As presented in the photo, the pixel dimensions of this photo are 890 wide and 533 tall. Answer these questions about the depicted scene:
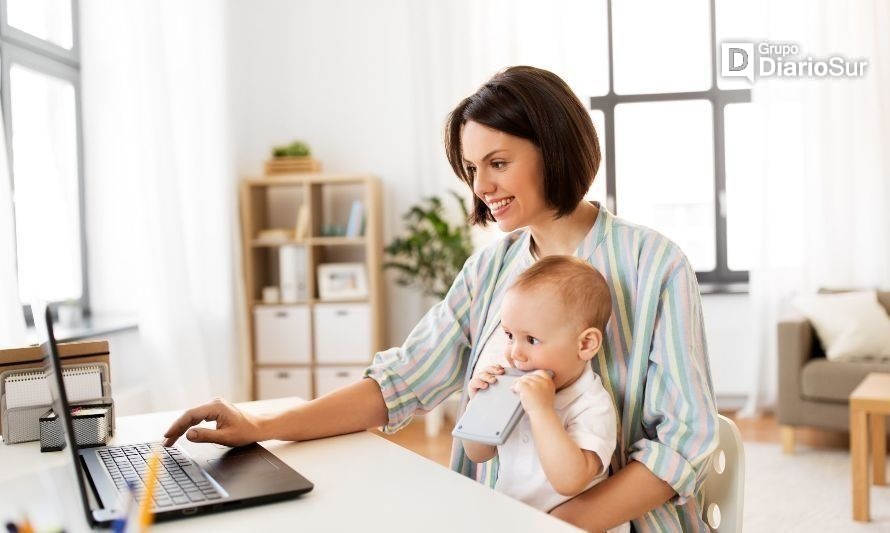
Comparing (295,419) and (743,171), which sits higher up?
(743,171)

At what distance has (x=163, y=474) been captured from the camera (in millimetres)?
1224

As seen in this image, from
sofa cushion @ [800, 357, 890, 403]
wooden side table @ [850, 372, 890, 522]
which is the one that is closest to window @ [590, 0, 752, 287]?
sofa cushion @ [800, 357, 890, 403]

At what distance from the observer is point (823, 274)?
504 centimetres

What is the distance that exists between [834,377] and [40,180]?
369 centimetres

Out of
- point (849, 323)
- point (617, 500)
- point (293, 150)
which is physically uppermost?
point (293, 150)

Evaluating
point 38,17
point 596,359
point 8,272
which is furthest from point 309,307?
point 596,359

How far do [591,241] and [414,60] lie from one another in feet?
13.1

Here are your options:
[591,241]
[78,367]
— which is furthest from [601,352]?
[78,367]

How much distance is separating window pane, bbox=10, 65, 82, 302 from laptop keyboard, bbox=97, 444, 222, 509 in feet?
6.74

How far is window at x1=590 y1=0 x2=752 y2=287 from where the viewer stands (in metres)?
5.38

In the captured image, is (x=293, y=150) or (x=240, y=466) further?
(x=293, y=150)

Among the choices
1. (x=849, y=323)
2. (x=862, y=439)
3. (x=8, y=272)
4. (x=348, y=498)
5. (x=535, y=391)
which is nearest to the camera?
(x=348, y=498)

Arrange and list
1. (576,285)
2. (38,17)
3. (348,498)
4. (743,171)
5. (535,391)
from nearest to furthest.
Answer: (348,498), (535,391), (576,285), (38,17), (743,171)

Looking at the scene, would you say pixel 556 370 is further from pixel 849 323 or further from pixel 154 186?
pixel 849 323
